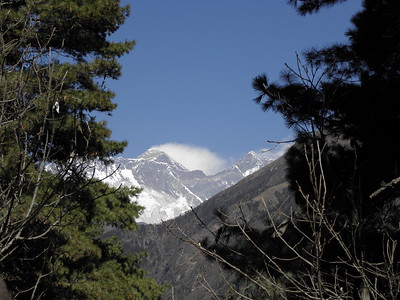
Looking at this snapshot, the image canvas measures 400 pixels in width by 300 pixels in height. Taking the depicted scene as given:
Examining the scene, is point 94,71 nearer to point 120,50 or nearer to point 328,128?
→ point 120,50

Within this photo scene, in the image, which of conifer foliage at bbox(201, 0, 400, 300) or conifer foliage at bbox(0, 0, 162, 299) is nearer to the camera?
conifer foliage at bbox(201, 0, 400, 300)

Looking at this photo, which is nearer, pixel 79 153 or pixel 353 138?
pixel 353 138

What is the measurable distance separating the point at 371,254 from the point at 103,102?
924 cm

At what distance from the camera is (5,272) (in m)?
11.0

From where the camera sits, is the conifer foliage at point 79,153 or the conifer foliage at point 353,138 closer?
the conifer foliage at point 353,138

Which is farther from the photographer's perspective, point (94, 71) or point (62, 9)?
point (94, 71)

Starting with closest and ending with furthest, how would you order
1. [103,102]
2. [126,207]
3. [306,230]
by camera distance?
[306,230], [103,102], [126,207]

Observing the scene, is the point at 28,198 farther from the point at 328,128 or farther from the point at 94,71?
the point at 328,128

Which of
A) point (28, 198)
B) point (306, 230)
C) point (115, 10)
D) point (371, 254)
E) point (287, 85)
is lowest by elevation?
point (371, 254)

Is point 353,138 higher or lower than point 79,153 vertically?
lower

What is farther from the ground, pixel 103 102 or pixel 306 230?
pixel 103 102

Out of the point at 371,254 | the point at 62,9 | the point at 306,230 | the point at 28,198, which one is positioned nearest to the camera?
the point at 371,254

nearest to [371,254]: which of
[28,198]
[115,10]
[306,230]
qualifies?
[306,230]

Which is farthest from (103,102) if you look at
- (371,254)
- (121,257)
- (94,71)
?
(371,254)
